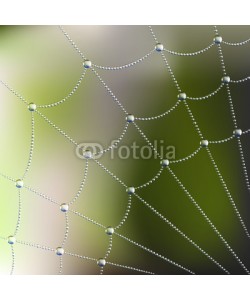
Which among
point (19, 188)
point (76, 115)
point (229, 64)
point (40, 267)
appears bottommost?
point (40, 267)

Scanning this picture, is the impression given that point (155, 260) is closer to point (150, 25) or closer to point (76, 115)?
point (76, 115)

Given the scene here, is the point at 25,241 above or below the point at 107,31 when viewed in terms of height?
below

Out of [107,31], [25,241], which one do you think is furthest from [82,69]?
[25,241]

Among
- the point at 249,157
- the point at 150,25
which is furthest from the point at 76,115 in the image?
the point at 249,157

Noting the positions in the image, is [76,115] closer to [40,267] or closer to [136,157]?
[136,157]

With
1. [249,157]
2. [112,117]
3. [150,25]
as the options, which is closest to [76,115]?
[112,117]

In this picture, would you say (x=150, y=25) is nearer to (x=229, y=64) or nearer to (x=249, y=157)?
(x=229, y=64)

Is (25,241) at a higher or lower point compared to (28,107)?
lower
